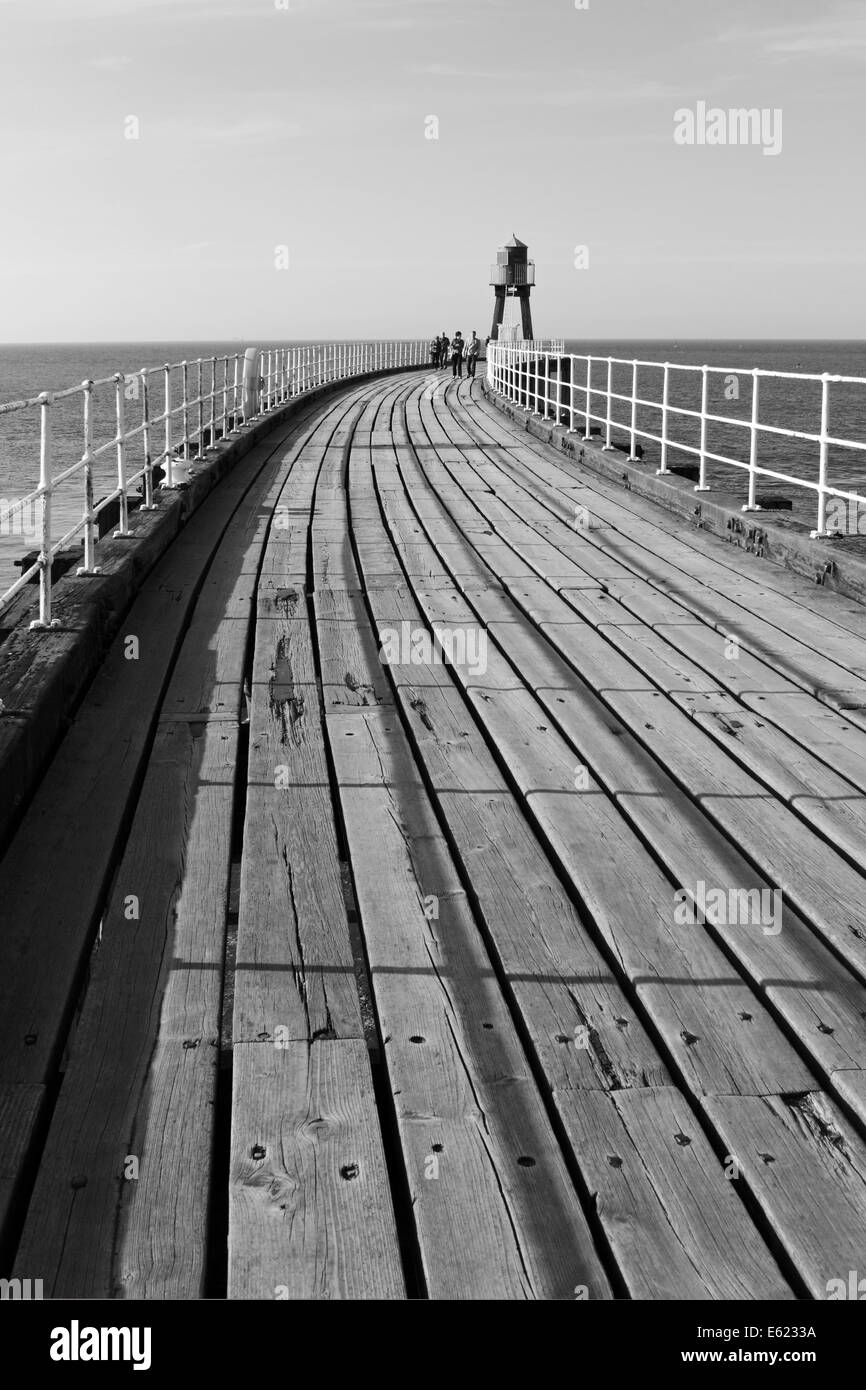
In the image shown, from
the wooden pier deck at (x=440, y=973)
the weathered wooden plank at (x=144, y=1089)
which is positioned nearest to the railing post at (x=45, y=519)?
the wooden pier deck at (x=440, y=973)

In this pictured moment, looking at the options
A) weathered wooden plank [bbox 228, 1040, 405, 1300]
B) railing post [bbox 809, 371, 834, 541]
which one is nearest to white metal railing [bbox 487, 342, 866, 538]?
railing post [bbox 809, 371, 834, 541]

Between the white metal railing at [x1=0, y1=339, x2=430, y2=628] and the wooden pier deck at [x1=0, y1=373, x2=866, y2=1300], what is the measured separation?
643mm

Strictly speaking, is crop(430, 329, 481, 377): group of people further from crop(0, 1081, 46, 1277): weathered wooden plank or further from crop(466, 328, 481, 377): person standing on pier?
crop(0, 1081, 46, 1277): weathered wooden plank

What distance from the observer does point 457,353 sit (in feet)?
141

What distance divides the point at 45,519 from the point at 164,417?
20.2 feet

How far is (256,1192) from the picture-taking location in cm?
249

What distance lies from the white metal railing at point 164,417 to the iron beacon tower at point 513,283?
497 centimetres

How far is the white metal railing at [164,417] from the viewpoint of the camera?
18.5ft

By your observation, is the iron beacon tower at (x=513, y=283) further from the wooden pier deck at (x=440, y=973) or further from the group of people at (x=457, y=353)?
the wooden pier deck at (x=440, y=973)

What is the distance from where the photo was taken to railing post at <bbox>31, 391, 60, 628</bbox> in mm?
5383

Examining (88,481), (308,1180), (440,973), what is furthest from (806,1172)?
(88,481)

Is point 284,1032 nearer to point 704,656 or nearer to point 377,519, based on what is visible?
point 704,656
